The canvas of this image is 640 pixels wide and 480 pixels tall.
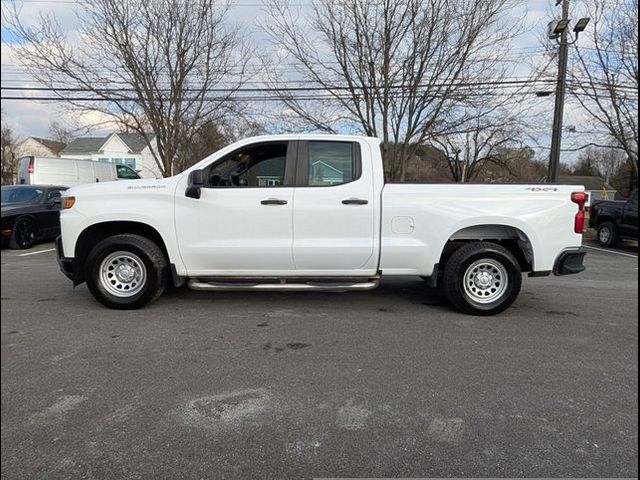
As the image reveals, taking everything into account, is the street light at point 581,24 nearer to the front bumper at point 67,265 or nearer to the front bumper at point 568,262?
the front bumper at point 568,262

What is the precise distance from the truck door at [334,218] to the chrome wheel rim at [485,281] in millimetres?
1113

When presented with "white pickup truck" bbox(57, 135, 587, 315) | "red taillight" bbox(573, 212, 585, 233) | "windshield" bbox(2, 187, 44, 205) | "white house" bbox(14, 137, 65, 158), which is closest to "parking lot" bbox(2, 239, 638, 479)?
"white pickup truck" bbox(57, 135, 587, 315)

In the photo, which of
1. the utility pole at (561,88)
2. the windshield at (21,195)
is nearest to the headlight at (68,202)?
the windshield at (21,195)

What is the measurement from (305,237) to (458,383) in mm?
2281

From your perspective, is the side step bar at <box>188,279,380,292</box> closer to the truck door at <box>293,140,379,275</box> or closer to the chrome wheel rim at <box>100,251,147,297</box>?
the truck door at <box>293,140,379,275</box>

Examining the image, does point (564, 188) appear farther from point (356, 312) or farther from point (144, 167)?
point (144, 167)

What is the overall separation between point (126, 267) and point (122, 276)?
116 millimetres

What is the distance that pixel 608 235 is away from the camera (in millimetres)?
12617

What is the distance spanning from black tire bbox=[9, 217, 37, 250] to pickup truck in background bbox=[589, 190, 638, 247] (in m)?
15.4

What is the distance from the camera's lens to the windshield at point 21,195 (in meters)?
10.7

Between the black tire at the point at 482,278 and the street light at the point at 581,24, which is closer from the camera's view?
the black tire at the point at 482,278

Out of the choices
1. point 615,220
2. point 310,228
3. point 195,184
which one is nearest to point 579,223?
point 310,228

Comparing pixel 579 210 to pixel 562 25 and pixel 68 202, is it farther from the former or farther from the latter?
pixel 562 25

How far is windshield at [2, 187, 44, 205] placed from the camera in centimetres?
1071
